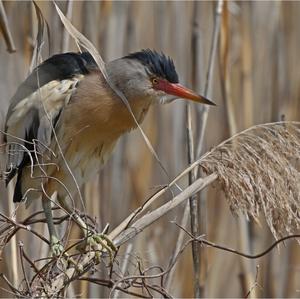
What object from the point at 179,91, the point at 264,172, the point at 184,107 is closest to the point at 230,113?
the point at 179,91

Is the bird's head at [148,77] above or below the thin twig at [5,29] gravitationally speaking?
below

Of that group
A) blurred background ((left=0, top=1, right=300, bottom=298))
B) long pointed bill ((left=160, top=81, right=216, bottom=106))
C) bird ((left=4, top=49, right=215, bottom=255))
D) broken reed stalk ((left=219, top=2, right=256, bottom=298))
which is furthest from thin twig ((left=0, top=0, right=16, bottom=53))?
broken reed stalk ((left=219, top=2, right=256, bottom=298))

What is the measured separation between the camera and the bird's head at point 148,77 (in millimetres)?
1524

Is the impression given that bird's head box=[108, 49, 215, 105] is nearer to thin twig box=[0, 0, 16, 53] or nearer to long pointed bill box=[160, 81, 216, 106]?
long pointed bill box=[160, 81, 216, 106]

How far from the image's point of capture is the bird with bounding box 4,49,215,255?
5.05 feet

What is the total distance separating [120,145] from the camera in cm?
188

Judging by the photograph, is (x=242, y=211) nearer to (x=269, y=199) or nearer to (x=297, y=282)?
(x=269, y=199)

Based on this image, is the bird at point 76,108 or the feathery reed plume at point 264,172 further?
the bird at point 76,108

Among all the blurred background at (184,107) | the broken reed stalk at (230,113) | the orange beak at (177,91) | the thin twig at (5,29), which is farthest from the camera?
the blurred background at (184,107)

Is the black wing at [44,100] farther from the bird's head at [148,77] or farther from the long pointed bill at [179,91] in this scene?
the long pointed bill at [179,91]

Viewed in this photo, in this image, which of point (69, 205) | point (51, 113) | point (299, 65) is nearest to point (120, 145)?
point (69, 205)

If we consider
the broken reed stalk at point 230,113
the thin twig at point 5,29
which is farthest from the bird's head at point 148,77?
the thin twig at point 5,29

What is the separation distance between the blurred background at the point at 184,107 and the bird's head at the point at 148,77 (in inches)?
7.9

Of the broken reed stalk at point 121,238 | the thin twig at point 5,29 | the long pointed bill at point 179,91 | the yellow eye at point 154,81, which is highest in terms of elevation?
the thin twig at point 5,29
